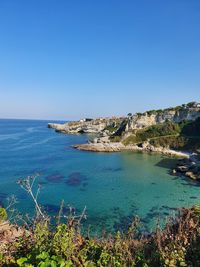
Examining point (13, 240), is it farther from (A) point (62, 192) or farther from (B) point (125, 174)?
(B) point (125, 174)

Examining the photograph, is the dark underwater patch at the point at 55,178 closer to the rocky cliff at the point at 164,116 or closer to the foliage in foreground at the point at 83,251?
the foliage in foreground at the point at 83,251

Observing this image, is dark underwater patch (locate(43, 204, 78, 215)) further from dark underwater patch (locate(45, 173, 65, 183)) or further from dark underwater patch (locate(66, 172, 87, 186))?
dark underwater patch (locate(45, 173, 65, 183))

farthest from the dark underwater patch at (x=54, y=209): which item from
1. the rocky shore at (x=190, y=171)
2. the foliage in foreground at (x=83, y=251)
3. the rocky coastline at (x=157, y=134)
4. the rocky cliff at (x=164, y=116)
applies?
the rocky cliff at (x=164, y=116)

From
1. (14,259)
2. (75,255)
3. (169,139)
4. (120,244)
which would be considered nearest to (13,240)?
(14,259)

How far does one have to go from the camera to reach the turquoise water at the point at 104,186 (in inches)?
1416

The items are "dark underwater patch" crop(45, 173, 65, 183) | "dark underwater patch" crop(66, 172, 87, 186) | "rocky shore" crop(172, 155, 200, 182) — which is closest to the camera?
"dark underwater patch" crop(66, 172, 87, 186)

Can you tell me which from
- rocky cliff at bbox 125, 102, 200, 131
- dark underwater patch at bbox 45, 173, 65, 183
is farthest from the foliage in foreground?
rocky cliff at bbox 125, 102, 200, 131

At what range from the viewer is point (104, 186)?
49594 millimetres

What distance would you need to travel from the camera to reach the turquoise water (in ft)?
118

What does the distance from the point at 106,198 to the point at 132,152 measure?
174 ft

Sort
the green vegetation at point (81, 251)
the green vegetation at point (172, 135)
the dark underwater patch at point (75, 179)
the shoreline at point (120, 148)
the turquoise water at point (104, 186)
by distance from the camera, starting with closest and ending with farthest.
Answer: the green vegetation at point (81, 251), the turquoise water at point (104, 186), the dark underwater patch at point (75, 179), the shoreline at point (120, 148), the green vegetation at point (172, 135)

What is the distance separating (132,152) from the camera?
94.3 meters

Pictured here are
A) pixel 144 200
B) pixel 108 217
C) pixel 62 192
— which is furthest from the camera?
pixel 62 192

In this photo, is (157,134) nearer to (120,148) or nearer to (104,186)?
(120,148)
